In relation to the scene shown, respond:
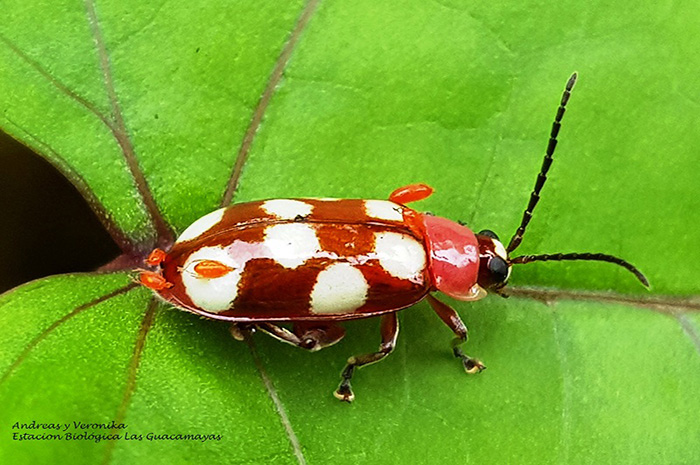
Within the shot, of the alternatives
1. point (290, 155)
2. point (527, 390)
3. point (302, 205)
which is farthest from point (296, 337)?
point (527, 390)

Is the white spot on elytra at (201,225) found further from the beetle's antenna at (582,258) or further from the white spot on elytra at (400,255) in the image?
the beetle's antenna at (582,258)

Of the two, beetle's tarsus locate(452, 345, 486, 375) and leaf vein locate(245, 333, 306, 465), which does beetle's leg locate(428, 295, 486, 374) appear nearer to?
beetle's tarsus locate(452, 345, 486, 375)

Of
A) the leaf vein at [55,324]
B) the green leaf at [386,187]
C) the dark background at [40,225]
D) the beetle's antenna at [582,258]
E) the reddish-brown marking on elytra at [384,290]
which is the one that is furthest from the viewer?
the dark background at [40,225]

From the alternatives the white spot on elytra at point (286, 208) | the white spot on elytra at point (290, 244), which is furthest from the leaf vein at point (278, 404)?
the white spot on elytra at point (286, 208)

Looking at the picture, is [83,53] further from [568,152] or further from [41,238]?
[568,152]

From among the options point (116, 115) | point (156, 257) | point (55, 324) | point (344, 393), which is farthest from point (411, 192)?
point (55, 324)

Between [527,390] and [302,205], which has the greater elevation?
[302,205]

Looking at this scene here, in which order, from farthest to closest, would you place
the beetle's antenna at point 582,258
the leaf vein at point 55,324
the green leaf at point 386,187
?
the beetle's antenna at point 582,258 < the green leaf at point 386,187 < the leaf vein at point 55,324

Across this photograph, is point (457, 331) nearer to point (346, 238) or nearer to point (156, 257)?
point (346, 238)
